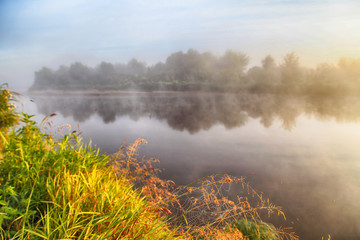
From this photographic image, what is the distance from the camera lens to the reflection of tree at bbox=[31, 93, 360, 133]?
1560 inches

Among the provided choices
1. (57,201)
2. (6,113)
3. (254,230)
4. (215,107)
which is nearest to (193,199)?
(57,201)

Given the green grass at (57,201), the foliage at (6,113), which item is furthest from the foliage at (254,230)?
the foliage at (6,113)

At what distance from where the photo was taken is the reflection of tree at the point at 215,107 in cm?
3962

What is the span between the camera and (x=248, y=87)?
68.8 m

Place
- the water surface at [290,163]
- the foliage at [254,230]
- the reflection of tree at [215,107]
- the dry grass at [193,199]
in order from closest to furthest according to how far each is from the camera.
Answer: the dry grass at [193,199], the foliage at [254,230], the water surface at [290,163], the reflection of tree at [215,107]

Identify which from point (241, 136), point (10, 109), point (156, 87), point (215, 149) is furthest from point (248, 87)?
point (10, 109)

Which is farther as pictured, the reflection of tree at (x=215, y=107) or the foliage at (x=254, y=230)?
the reflection of tree at (x=215, y=107)

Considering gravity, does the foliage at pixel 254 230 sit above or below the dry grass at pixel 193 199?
below

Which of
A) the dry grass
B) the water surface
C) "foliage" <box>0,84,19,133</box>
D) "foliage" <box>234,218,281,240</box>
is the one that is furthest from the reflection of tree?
"foliage" <box>0,84,19,133</box>

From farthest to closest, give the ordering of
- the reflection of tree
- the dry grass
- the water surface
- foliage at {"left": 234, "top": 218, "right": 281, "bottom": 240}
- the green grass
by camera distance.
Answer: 1. the reflection of tree
2. the water surface
3. foliage at {"left": 234, "top": 218, "right": 281, "bottom": 240}
4. the dry grass
5. the green grass

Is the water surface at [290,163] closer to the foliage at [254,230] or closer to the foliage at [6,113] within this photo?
the foliage at [6,113]

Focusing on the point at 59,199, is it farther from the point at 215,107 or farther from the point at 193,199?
the point at 215,107

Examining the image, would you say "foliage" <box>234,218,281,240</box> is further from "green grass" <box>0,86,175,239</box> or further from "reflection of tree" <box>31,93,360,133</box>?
"reflection of tree" <box>31,93,360,133</box>

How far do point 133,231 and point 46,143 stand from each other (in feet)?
6.32
